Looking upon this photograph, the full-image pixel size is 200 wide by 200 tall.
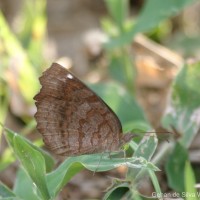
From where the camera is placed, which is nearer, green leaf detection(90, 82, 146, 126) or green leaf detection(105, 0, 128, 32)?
green leaf detection(90, 82, 146, 126)

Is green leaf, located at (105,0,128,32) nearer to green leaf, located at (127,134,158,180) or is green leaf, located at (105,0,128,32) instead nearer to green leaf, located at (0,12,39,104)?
green leaf, located at (0,12,39,104)

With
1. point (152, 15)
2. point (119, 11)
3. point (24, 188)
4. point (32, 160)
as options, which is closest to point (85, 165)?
point (32, 160)

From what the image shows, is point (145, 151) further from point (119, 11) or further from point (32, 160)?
point (119, 11)

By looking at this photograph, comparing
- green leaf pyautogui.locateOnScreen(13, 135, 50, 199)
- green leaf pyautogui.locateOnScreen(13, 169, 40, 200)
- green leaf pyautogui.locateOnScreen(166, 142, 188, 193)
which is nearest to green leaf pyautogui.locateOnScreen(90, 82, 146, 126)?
green leaf pyautogui.locateOnScreen(166, 142, 188, 193)

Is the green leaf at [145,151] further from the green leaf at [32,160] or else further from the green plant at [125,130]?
the green leaf at [32,160]

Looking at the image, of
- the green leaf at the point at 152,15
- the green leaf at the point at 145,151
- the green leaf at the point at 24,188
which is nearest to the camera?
the green leaf at the point at 145,151

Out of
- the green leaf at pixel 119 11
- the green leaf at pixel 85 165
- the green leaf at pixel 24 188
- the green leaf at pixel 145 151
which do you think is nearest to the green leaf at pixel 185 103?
the green leaf at pixel 145 151
